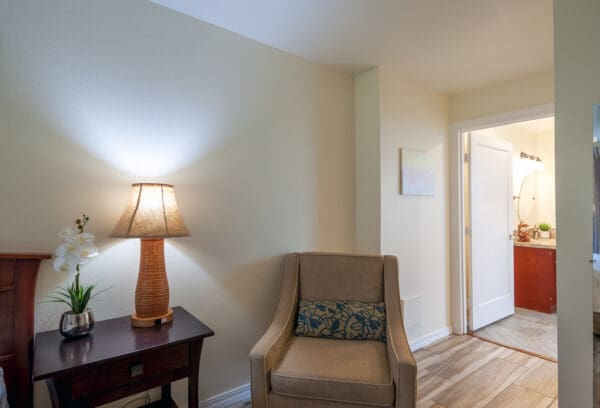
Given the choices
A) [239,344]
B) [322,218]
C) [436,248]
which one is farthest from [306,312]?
[436,248]

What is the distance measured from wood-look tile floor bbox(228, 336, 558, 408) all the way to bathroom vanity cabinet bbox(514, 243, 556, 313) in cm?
141

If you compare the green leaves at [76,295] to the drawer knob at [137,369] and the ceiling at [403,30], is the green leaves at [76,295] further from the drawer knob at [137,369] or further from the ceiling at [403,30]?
the ceiling at [403,30]

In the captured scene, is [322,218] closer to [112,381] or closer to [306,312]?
[306,312]

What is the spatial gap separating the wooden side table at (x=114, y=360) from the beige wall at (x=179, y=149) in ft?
0.85

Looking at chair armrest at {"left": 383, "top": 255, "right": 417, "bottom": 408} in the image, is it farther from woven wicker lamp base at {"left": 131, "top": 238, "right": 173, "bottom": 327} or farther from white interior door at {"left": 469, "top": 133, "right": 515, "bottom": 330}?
white interior door at {"left": 469, "top": 133, "right": 515, "bottom": 330}

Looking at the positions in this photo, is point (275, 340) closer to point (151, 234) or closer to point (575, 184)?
point (151, 234)

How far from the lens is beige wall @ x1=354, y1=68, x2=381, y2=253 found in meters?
2.60

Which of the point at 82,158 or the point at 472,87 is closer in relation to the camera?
the point at 82,158

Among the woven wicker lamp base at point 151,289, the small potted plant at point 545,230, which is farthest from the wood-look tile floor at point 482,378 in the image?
the small potted plant at point 545,230

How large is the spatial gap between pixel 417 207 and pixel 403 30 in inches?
57.0

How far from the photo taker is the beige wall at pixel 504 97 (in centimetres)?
262

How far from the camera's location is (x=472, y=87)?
2.99 m

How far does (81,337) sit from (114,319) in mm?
222

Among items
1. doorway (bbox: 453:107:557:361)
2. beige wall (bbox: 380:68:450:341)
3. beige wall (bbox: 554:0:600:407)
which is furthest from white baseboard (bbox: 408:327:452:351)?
beige wall (bbox: 554:0:600:407)
